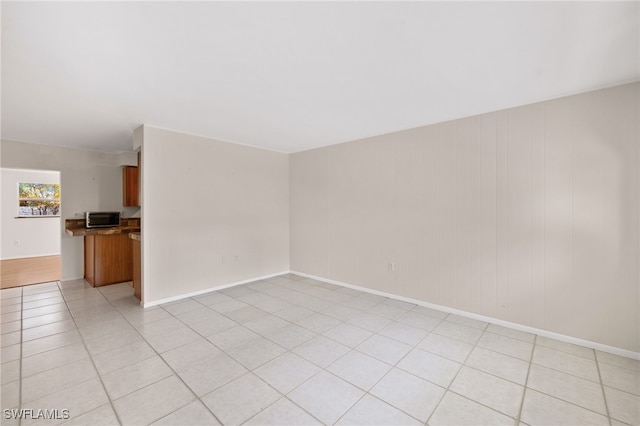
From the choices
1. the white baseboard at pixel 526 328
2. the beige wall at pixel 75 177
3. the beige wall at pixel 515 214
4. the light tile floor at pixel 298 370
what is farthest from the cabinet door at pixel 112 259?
the white baseboard at pixel 526 328

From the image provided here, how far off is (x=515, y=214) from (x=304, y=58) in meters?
Answer: 2.77

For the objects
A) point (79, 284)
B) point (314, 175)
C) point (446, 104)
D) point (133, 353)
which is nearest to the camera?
point (133, 353)

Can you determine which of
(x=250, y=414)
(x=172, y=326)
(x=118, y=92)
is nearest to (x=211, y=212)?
(x=172, y=326)

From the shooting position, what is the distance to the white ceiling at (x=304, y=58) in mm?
1583

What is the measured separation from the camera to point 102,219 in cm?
512

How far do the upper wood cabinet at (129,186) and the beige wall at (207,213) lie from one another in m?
2.13

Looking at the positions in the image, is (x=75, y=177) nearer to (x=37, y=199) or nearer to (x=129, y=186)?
(x=129, y=186)

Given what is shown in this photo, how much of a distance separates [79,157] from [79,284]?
2414mm

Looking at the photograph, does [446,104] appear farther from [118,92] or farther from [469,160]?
[118,92]

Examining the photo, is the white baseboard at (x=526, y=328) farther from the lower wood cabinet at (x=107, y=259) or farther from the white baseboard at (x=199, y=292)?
the lower wood cabinet at (x=107, y=259)

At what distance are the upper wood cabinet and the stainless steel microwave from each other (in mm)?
325

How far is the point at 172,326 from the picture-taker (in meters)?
3.11

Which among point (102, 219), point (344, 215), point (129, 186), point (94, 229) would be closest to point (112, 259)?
point (94, 229)

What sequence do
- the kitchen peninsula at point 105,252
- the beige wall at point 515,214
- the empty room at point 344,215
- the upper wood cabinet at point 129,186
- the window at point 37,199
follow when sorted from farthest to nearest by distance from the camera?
the window at point 37,199, the upper wood cabinet at point 129,186, the kitchen peninsula at point 105,252, the beige wall at point 515,214, the empty room at point 344,215
